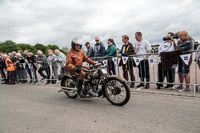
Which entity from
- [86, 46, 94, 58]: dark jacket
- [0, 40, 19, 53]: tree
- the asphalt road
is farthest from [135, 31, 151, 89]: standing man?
[0, 40, 19, 53]: tree

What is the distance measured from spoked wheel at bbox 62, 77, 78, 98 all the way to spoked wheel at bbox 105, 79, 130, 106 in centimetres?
123

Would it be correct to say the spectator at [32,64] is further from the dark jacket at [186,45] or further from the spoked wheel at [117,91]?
the dark jacket at [186,45]

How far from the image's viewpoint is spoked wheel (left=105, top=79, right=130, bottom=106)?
3478mm

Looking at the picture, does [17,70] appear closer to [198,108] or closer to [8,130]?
[8,130]

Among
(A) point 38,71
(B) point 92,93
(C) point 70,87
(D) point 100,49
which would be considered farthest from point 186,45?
(A) point 38,71

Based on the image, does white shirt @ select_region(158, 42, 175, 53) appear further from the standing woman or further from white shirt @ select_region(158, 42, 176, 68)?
the standing woman

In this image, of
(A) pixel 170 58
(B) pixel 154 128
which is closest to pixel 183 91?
(A) pixel 170 58

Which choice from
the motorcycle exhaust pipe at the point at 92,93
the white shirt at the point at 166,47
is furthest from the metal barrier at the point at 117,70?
the motorcycle exhaust pipe at the point at 92,93

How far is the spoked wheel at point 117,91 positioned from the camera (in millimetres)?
3478

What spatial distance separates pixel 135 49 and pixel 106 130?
401cm

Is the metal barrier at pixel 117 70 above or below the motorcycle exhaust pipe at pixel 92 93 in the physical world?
above

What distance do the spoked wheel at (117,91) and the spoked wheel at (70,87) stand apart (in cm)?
123

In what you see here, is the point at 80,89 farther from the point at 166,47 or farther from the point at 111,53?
the point at 166,47

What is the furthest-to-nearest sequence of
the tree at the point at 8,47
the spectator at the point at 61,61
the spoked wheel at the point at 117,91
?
the tree at the point at 8,47 < the spectator at the point at 61,61 < the spoked wheel at the point at 117,91
